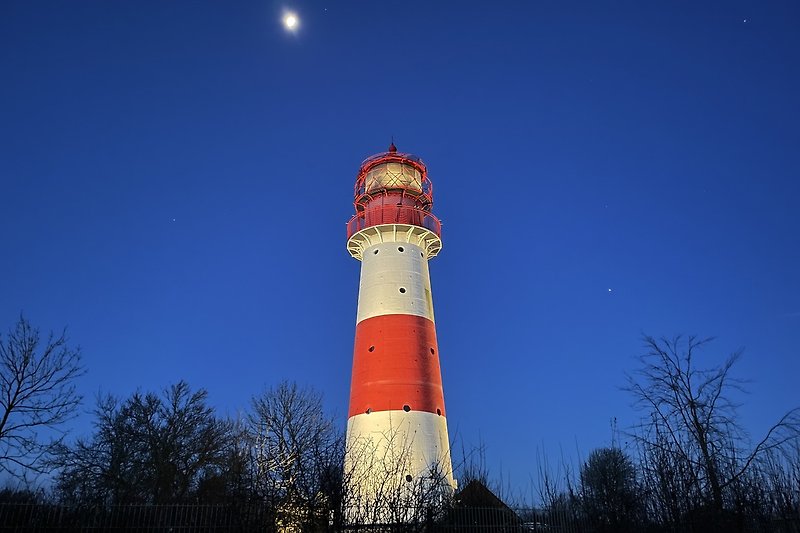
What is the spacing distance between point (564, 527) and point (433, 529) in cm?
623

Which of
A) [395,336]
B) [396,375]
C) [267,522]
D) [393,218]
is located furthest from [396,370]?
[267,522]

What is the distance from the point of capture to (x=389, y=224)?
29.1 metres

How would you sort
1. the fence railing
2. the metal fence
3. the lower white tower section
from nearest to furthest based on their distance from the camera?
the metal fence
the lower white tower section
the fence railing

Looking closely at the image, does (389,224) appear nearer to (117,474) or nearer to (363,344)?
(363,344)

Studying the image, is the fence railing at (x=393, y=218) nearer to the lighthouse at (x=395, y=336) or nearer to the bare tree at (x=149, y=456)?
the lighthouse at (x=395, y=336)

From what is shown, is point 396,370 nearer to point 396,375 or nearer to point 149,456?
point 396,375

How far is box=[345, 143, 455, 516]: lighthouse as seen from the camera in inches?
928

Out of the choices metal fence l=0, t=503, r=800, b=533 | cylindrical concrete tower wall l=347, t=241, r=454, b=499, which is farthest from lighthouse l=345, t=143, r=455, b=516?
metal fence l=0, t=503, r=800, b=533

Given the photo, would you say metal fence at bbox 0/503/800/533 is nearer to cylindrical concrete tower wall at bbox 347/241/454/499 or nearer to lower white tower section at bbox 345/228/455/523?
lower white tower section at bbox 345/228/455/523

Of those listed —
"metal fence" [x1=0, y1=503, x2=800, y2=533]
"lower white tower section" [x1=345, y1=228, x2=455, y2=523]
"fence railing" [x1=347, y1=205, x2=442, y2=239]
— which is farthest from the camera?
"fence railing" [x1=347, y1=205, x2=442, y2=239]

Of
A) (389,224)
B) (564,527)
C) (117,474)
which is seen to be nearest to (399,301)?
(389,224)

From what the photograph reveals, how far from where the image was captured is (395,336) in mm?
25953

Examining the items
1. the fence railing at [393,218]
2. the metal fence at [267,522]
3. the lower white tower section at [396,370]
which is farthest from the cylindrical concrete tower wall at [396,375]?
the metal fence at [267,522]

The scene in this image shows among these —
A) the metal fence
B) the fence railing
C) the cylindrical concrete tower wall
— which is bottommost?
the metal fence
